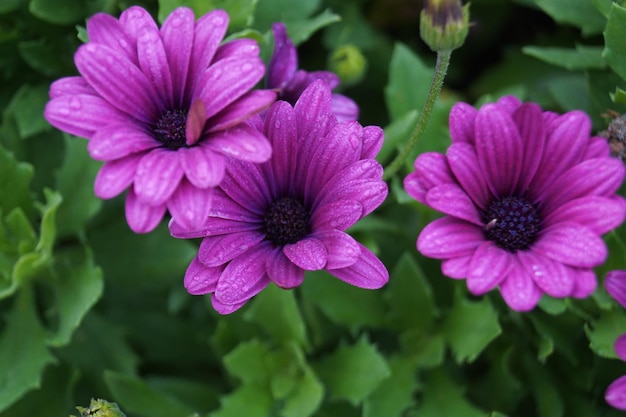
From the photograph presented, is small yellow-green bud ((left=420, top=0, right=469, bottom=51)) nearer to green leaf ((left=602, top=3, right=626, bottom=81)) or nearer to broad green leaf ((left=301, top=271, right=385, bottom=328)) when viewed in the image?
green leaf ((left=602, top=3, right=626, bottom=81))

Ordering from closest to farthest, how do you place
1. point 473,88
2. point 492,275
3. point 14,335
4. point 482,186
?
point 492,275, point 482,186, point 14,335, point 473,88

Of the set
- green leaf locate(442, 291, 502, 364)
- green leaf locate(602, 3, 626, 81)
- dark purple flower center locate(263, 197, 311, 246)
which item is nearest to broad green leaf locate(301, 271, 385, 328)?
green leaf locate(442, 291, 502, 364)

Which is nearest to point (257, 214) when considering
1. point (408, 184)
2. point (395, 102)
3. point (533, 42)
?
point (408, 184)

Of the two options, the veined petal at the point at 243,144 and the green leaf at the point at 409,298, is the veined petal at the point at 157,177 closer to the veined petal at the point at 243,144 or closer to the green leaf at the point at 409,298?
the veined petal at the point at 243,144

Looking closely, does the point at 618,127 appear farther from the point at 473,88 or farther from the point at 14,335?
the point at 14,335

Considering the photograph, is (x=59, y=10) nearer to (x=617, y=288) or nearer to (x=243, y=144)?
(x=243, y=144)

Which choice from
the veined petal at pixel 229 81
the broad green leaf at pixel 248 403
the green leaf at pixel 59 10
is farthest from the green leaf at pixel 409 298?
the green leaf at pixel 59 10
